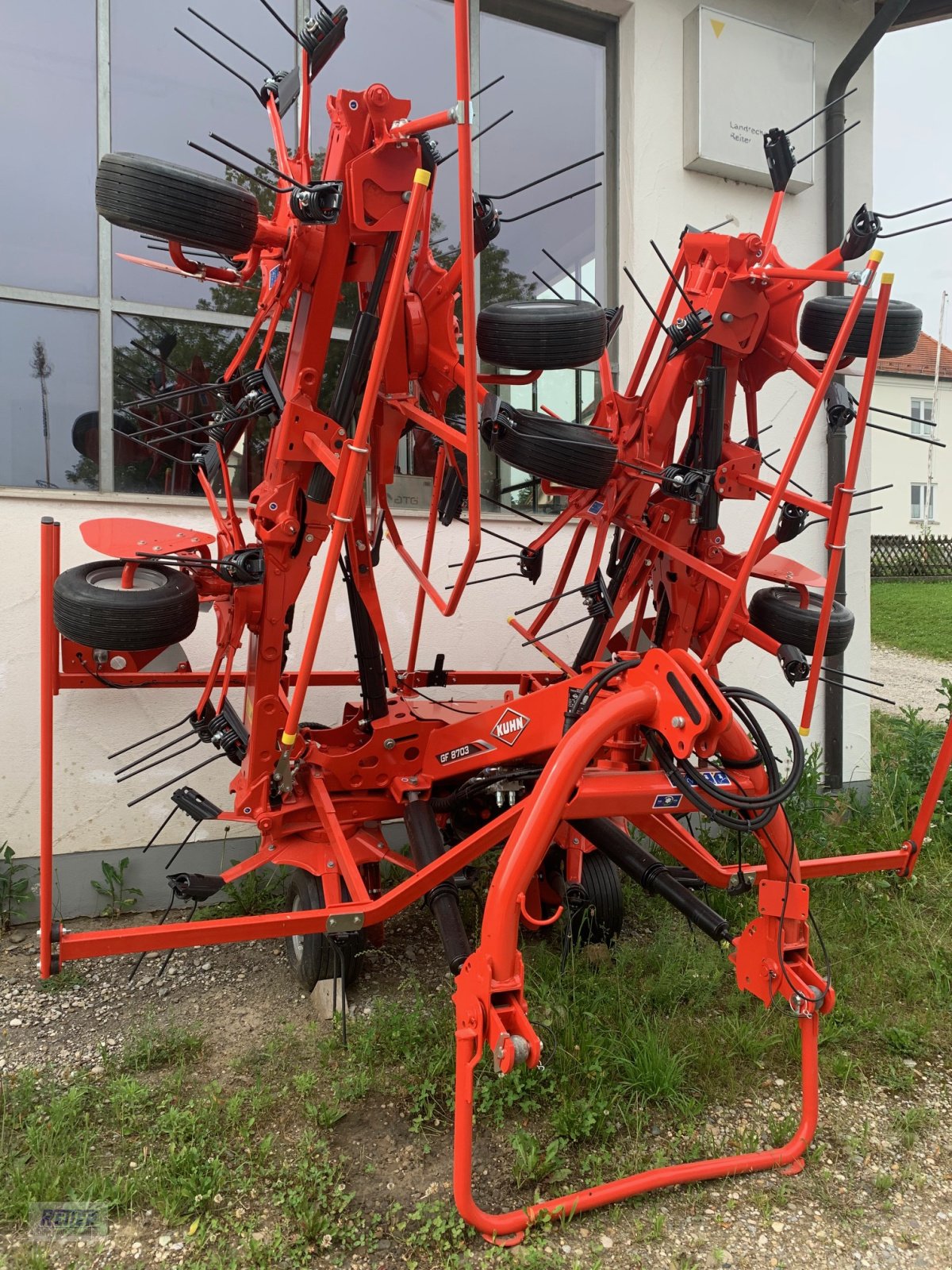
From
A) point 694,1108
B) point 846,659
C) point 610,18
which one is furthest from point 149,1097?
point 610,18

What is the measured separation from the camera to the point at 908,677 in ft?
32.2

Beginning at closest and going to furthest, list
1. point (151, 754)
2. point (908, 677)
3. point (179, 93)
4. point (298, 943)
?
point (151, 754) < point (298, 943) < point (179, 93) < point (908, 677)

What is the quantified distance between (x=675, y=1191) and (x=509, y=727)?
1434mm

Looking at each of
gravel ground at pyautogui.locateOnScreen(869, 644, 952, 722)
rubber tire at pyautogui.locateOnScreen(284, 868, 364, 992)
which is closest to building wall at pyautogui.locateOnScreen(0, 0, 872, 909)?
rubber tire at pyautogui.locateOnScreen(284, 868, 364, 992)

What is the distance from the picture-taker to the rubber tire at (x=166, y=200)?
2.33 metres

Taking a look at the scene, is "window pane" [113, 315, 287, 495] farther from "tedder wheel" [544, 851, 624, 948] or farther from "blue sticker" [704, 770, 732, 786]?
"blue sticker" [704, 770, 732, 786]

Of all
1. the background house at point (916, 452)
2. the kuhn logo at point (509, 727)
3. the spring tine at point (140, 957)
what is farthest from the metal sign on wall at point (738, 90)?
the background house at point (916, 452)

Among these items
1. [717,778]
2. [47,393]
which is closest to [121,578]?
[47,393]

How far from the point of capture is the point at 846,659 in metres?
5.12

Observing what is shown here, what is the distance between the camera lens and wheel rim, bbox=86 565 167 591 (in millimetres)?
2811

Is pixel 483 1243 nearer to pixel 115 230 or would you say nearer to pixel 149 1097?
pixel 149 1097

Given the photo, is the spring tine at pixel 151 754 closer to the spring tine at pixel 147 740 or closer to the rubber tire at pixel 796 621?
the spring tine at pixel 147 740

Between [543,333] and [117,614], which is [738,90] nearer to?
[543,333]

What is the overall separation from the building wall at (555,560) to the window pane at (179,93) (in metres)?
1.08
